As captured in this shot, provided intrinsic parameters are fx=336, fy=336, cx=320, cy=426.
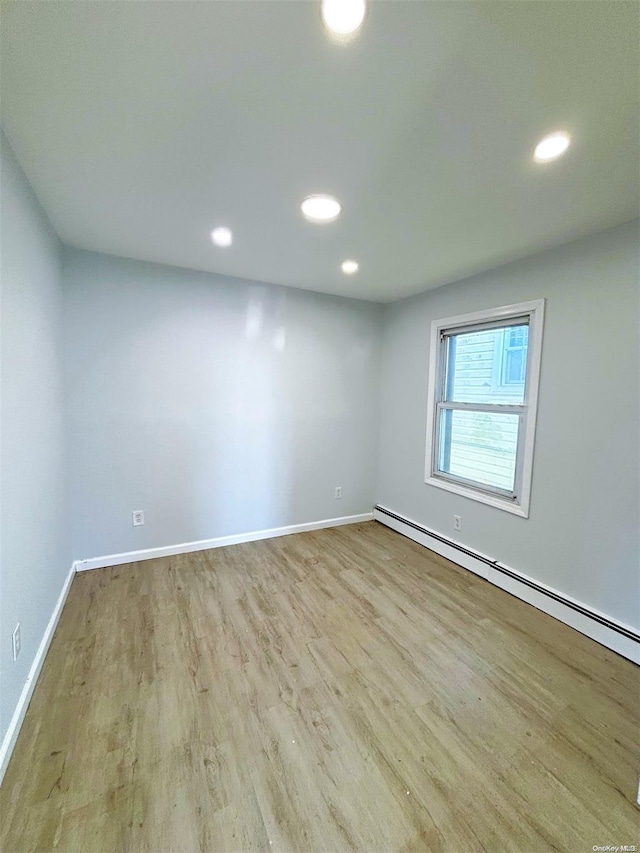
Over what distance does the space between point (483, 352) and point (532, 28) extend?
212 cm

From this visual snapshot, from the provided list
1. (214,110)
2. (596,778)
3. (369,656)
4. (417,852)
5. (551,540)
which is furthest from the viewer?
(551,540)

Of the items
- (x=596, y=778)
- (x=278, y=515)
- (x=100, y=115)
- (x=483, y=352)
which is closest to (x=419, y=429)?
(x=483, y=352)

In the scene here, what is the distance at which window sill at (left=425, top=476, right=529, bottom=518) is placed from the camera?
2438 millimetres

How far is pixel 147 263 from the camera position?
2619mm

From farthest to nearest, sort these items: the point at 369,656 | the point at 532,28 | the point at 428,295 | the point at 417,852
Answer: the point at 428,295
the point at 369,656
the point at 417,852
the point at 532,28

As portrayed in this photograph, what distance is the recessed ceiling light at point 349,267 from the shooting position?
2.54m

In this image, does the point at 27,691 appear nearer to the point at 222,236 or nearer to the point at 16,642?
the point at 16,642

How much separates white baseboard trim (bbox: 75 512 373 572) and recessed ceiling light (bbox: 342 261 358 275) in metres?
2.41

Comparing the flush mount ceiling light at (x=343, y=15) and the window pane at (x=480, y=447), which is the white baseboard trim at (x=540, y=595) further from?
the flush mount ceiling light at (x=343, y=15)

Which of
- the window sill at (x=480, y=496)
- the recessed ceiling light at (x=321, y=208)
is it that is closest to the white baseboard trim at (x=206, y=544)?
the window sill at (x=480, y=496)

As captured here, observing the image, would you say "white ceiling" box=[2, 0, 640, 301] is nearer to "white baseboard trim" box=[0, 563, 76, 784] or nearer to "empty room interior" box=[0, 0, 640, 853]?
"empty room interior" box=[0, 0, 640, 853]

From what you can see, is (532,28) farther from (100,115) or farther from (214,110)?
(100,115)

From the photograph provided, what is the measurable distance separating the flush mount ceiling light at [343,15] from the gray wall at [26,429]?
1.28 metres

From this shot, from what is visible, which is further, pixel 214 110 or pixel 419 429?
pixel 419 429
